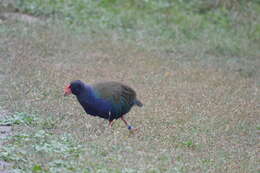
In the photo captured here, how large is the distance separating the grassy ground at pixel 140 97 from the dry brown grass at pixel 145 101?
2 centimetres

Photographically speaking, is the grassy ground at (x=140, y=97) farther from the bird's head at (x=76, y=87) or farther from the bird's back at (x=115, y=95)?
the bird's head at (x=76, y=87)

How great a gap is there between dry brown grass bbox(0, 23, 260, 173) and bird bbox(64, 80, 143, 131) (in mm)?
236

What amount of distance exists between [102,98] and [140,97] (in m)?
2.60

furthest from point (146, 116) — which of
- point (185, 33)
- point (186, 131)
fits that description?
point (185, 33)

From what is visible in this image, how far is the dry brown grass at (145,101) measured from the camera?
701 centimetres

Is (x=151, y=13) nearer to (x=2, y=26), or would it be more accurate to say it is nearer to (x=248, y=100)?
(x=2, y=26)

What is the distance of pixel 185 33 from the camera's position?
55.1 feet

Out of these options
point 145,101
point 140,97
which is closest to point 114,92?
point 145,101

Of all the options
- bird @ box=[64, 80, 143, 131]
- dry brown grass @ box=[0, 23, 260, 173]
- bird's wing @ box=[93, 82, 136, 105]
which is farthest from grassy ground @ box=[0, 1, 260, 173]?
bird's wing @ box=[93, 82, 136, 105]

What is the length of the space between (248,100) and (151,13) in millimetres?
7602

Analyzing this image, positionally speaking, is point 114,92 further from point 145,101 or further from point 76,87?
point 145,101

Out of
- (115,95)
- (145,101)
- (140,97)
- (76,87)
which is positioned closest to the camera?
(76,87)

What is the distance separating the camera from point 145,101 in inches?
396

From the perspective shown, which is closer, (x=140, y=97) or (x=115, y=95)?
(x=115, y=95)
